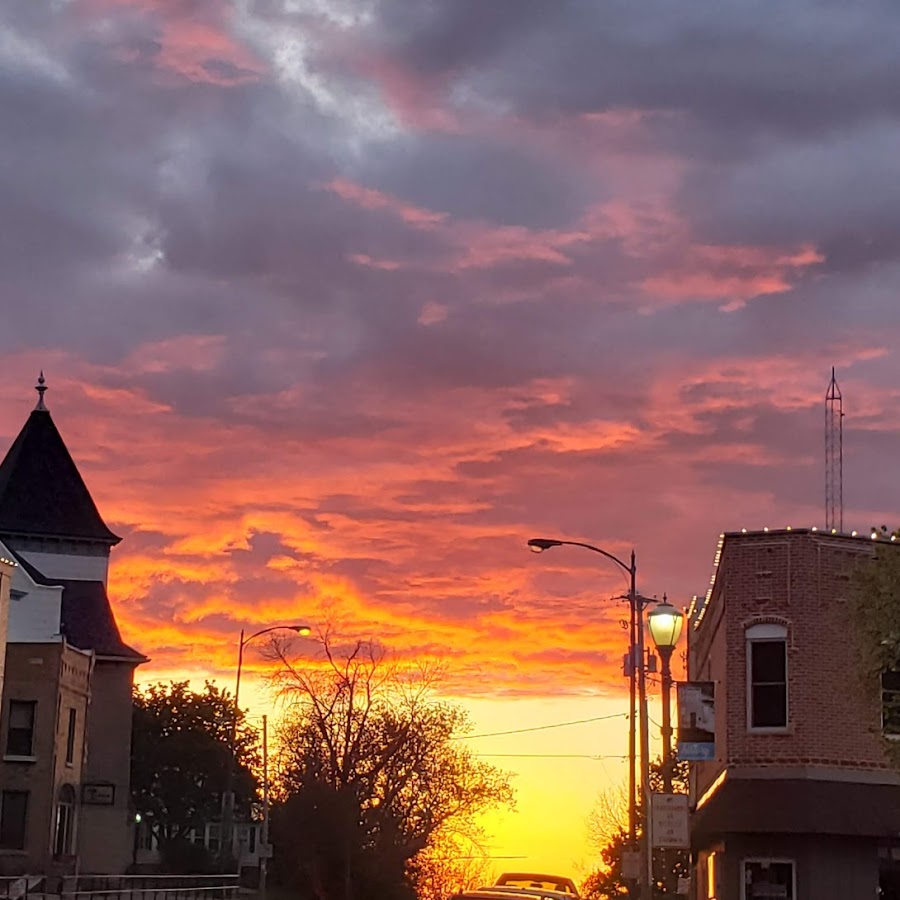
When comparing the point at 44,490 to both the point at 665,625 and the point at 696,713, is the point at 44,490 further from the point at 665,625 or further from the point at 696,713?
the point at 665,625

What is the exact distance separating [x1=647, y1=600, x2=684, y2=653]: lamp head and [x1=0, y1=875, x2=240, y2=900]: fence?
1493 cm

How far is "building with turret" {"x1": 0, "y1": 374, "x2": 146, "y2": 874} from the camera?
61.5 m

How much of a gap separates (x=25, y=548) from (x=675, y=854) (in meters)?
32.1

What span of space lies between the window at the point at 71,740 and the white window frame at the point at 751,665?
36.7m

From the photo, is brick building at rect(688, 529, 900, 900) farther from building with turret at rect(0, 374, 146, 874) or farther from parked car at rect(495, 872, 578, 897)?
building with turret at rect(0, 374, 146, 874)

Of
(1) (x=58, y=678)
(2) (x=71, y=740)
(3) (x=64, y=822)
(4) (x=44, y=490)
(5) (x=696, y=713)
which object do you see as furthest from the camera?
(4) (x=44, y=490)

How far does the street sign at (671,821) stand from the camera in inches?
1169

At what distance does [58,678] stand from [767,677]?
35282 mm

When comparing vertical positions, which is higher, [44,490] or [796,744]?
[44,490]

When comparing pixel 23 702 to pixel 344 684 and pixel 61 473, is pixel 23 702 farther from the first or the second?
pixel 344 684

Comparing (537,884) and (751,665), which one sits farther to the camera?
(537,884)

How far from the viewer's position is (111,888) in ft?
159

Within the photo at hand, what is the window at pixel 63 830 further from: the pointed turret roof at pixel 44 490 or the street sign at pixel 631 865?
the street sign at pixel 631 865

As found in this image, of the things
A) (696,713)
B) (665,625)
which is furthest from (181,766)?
(665,625)
